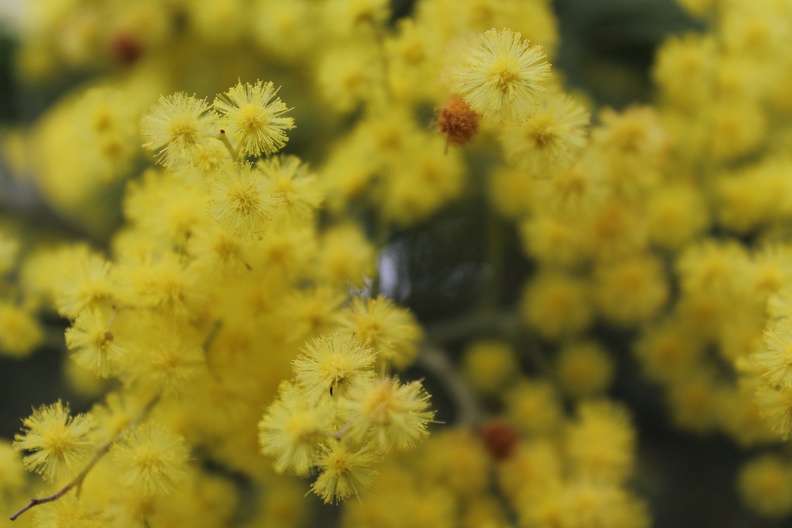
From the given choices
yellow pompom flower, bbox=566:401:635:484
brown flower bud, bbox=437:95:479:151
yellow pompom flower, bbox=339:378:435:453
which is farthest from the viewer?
yellow pompom flower, bbox=566:401:635:484

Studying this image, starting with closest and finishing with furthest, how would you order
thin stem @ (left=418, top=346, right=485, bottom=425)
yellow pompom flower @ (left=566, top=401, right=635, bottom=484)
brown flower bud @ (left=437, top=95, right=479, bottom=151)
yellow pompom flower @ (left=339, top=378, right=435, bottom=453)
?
yellow pompom flower @ (left=339, top=378, right=435, bottom=453)
brown flower bud @ (left=437, top=95, right=479, bottom=151)
yellow pompom flower @ (left=566, top=401, right=635, bottom=484)
thin stem @ (left=418, top=346, right=485, bottom=425)

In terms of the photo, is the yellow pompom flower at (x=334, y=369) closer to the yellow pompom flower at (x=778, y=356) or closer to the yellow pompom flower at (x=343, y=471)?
the yellow pompom flower at (x=343, y=471)

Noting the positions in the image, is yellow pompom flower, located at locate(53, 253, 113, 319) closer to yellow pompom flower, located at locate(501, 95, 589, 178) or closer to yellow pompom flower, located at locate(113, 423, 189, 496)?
yellow pompom flower, located at locate(113, 423, 189, 496)

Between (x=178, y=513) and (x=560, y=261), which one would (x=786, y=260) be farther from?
(x=178, y=513)

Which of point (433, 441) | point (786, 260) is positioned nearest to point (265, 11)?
point (433, 441)

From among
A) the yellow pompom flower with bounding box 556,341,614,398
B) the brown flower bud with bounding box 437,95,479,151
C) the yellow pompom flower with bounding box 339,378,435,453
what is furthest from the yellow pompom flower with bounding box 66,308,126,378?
the yellow pompom flower with bounding box 556,341,614,398

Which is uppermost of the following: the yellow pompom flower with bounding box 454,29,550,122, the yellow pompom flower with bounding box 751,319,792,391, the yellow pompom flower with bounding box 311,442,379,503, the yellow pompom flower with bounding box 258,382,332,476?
the yellow pompom flower with bounding box 454,29,550,122

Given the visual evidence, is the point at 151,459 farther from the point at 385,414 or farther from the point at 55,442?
A: the point at 385,414
